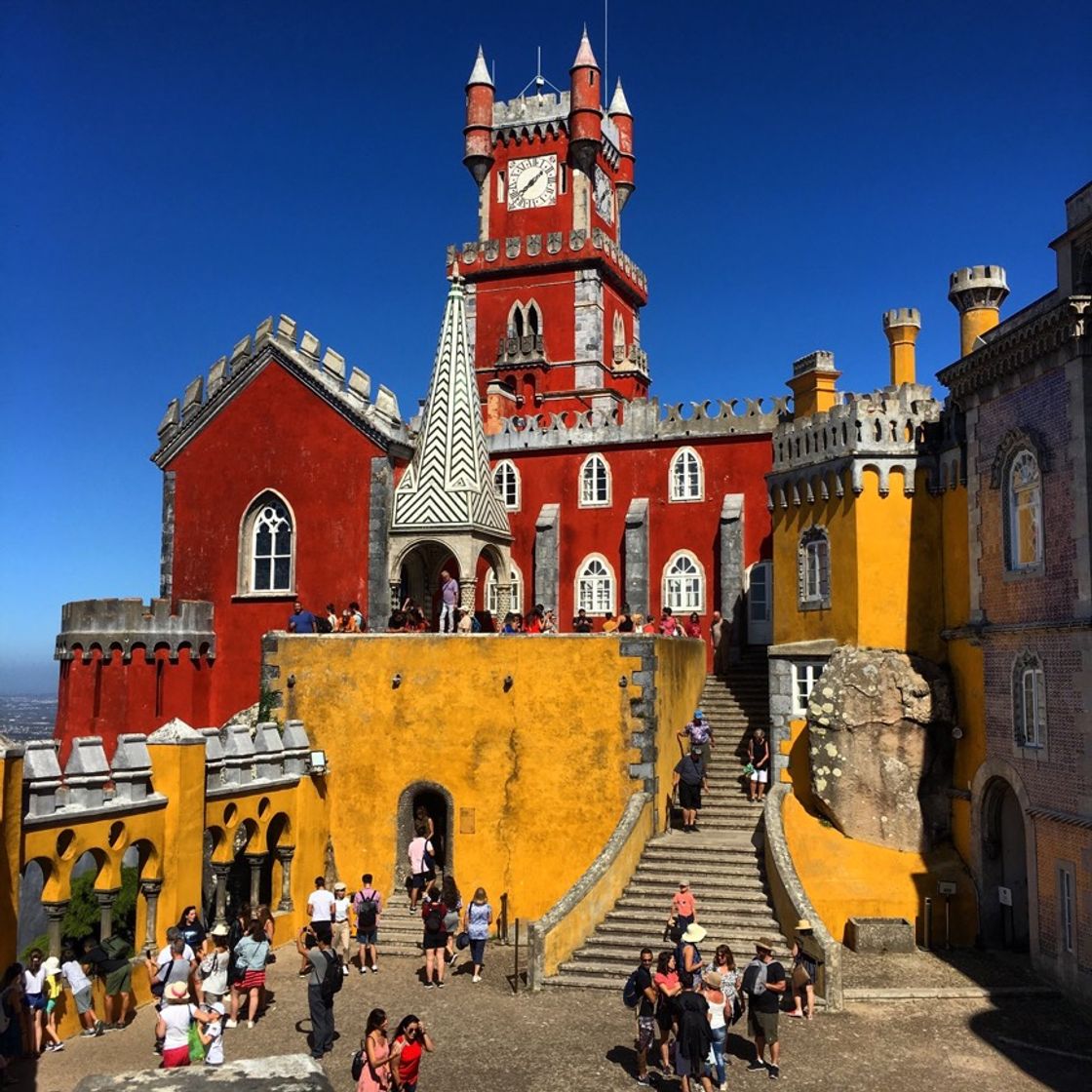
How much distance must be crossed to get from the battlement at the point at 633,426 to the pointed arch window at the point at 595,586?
329 cm

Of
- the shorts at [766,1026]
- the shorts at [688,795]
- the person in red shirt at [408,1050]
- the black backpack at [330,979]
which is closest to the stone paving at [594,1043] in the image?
the shorts at [766,1026]

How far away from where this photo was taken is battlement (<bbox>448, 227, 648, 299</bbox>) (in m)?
39.4

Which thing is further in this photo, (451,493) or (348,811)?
(451,493)

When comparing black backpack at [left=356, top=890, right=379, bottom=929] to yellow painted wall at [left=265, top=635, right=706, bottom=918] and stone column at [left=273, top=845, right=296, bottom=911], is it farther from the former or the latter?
yellow painted wall at [left=265, top=635, right=706, bottom=918]

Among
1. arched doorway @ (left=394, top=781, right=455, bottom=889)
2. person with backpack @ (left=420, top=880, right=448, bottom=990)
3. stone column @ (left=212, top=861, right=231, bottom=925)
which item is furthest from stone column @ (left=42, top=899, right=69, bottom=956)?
arched doorway @ (left=394, top=781, right=455, bottom=889)

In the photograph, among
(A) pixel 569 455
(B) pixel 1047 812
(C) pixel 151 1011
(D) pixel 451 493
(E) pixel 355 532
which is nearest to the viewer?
(C) pixel 151 1011

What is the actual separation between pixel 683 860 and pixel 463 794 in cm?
414

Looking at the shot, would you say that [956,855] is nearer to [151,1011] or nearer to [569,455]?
[151,1011]

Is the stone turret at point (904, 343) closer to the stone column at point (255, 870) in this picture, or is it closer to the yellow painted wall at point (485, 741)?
the yellow painted wall at point (485, 741)

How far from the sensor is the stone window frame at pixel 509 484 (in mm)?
31891

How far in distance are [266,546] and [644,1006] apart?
17.1m

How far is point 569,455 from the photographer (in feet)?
103

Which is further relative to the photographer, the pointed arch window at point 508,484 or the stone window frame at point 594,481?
Answer: the pointed arch window at point 508,484

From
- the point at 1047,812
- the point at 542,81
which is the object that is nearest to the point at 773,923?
the point at 1047,812
